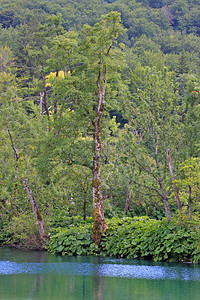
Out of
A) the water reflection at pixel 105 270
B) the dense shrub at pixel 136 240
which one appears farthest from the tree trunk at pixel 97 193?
the water reflection at pixel 105 270

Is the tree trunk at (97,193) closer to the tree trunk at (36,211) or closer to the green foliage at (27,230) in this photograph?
the tree trunk at (36,211)

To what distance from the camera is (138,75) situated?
6312 centimetres

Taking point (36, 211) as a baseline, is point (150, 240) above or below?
above

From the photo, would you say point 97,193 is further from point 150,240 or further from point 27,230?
point 27,230

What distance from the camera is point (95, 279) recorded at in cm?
1323

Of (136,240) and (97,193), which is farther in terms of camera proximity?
(97,193)

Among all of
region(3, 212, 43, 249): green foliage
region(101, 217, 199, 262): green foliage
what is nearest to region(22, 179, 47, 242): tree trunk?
region(3, 212, 43, 249): green foliage

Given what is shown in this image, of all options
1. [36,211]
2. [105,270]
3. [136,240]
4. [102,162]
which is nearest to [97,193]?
[136,240]

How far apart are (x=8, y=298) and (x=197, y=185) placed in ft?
23.2

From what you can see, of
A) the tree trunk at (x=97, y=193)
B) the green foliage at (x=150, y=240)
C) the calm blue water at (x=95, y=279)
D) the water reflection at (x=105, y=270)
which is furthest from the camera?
the tree trunk at (x=97, y=193)

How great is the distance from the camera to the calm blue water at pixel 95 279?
1101 cm

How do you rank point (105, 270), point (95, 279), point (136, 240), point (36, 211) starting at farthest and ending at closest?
1. point (36, 211)
2. point (136, 240)
3. point (105, 270)
4. point (95, 279)

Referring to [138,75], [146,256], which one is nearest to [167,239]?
[146,256]

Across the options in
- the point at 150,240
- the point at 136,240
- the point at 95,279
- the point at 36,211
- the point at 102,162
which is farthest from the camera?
the point at 102,162
